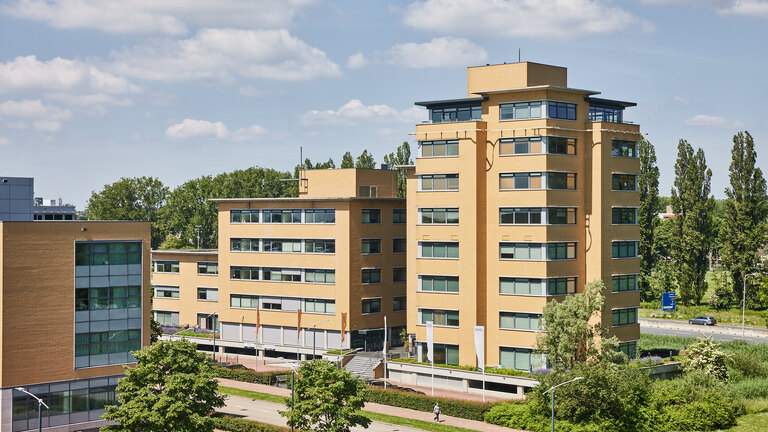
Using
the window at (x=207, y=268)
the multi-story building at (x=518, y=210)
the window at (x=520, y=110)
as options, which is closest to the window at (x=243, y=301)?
the window at (x=207, y=268)

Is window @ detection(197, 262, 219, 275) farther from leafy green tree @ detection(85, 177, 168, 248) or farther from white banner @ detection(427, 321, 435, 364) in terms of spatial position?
leafy green tree @ detection(85, 177, 168, 248)

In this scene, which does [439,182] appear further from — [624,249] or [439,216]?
[624,249]

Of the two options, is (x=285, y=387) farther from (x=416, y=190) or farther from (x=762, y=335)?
(x=762, y=335)

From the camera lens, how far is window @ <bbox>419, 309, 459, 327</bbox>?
263 feet

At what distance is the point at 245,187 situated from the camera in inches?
6314

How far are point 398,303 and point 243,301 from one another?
60.7 feet

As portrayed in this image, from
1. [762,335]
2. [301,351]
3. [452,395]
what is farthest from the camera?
[762,335]

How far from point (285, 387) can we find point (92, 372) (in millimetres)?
23676

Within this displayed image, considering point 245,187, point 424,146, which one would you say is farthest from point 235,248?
point 245,187

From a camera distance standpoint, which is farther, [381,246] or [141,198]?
[141,198]

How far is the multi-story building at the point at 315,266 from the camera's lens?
302 ft

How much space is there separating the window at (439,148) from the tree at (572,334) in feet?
61.1

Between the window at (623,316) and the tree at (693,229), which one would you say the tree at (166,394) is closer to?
the window at (623,316)

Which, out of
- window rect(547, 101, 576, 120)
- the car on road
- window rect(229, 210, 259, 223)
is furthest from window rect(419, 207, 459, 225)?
the car on road
